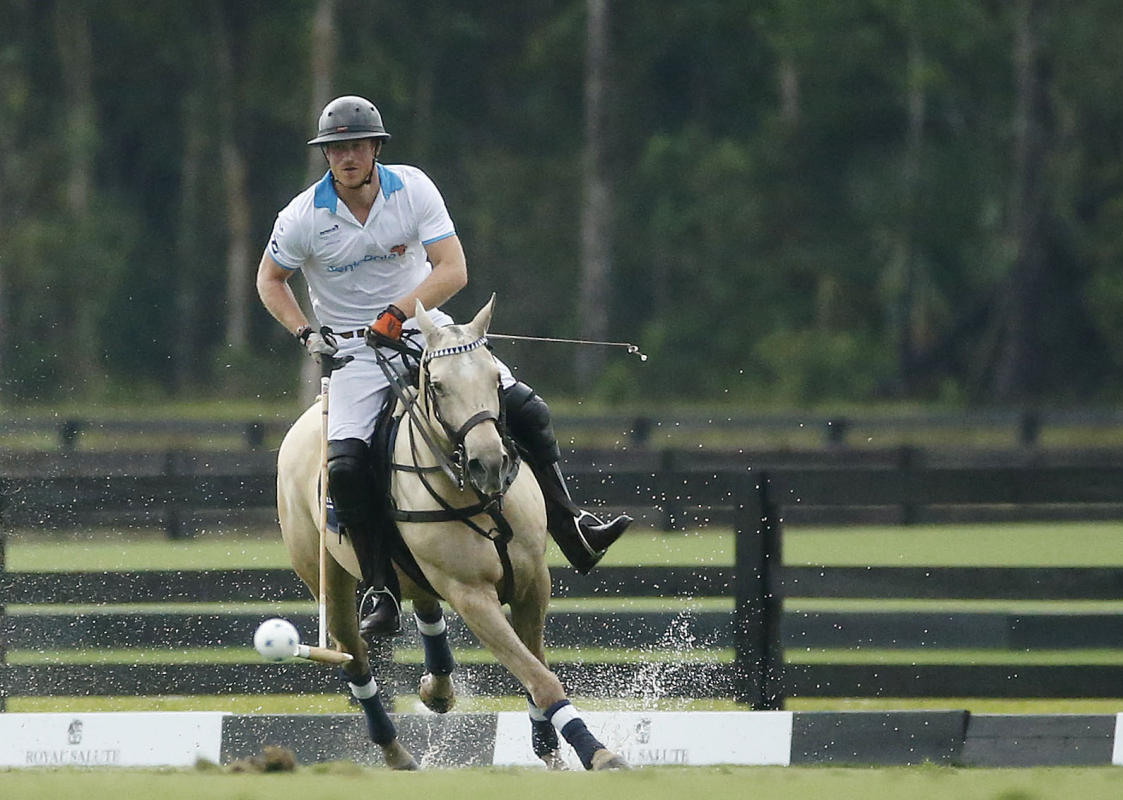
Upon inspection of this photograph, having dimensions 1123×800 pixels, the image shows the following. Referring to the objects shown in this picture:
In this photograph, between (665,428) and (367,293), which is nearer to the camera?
(367,293)

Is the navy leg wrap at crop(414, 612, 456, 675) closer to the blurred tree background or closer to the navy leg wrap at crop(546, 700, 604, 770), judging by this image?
the navy leg wrap at crop(546, 700, 604, 770)

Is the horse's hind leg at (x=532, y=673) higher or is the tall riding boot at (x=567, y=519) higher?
the tall riding boot at (x=567, y=519)

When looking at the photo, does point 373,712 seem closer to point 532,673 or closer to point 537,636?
point 537,636

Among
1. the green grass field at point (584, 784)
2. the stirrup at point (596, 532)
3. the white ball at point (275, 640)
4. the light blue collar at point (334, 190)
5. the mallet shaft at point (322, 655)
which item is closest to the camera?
the green grass field at point (584, 784)

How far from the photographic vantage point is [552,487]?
7.85 metres

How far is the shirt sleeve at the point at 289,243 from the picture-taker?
7621 millimetres

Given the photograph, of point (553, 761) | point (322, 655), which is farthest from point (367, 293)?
point (553, 761)

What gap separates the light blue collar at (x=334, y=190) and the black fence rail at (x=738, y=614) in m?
2.30

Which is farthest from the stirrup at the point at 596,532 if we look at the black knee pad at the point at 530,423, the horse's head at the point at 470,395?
the horse's head at the point at 470,395

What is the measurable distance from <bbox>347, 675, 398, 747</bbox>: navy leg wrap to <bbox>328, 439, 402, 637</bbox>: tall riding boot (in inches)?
15.7

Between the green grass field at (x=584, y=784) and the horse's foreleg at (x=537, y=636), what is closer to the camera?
the green grass field at (x=584, y=784)

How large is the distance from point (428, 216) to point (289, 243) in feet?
1.83

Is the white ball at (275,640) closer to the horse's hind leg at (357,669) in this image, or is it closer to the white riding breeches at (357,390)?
the white riding breeches at (357,390)

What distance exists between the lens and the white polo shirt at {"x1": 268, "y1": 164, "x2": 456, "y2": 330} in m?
7.61
